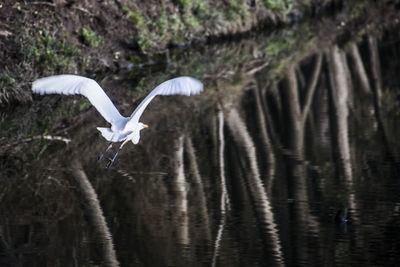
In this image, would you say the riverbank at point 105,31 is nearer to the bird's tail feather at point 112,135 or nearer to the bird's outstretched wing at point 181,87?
the bird's tail feather at point 112,135

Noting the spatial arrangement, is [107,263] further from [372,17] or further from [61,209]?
[372,17]

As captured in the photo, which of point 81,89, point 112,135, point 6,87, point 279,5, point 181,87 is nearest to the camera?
point 181,87

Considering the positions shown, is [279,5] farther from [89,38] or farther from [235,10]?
[89,38]

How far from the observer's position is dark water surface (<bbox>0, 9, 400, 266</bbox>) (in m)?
7.13

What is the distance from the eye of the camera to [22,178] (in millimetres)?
9422

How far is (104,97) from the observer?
8.73 metres

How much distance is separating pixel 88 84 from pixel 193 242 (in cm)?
244

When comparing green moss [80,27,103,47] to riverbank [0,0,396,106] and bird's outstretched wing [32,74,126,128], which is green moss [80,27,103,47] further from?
bird's outstretched wing [32,74,126,128]

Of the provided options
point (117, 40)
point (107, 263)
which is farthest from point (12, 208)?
point (117, 40)

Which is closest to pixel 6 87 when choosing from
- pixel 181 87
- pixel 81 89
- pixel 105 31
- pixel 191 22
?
pixel 105 31

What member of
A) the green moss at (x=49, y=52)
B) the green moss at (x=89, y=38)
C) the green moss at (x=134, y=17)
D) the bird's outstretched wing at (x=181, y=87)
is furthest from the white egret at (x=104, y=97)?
the green moss at (x=134, y=17)

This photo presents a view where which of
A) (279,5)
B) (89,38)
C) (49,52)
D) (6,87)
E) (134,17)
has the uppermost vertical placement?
(279,5)

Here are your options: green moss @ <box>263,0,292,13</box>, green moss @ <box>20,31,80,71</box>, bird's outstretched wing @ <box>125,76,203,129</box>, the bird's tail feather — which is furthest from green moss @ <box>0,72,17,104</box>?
green moss @ <box>263,0,292,13</box>

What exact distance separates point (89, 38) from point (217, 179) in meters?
7.39
